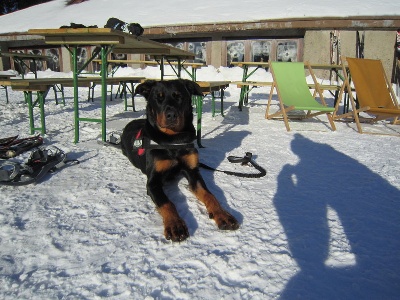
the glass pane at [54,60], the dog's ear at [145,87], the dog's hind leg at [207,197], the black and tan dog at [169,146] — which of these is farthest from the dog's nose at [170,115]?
the glass pane at [54,60]

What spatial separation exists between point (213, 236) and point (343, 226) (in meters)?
0.82

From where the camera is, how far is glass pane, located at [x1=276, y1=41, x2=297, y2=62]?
1100 centimetres

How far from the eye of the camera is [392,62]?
9859 millimetres

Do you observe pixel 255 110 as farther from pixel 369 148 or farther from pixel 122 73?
pixel 122 73

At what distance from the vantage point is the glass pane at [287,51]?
11000mm

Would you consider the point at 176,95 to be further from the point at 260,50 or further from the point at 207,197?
the point at 260,50

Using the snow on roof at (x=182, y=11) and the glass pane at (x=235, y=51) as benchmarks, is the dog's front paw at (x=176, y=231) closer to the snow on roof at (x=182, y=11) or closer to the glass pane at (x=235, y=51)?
the snow on roof at (x=182, y=11)

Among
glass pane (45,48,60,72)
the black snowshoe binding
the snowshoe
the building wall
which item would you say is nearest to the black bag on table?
the black snowshoe binding

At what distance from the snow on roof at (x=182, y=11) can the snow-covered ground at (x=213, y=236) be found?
9138 millimetres

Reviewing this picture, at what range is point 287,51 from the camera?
36.4 ft

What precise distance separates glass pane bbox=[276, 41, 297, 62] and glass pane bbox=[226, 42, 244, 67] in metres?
1.45

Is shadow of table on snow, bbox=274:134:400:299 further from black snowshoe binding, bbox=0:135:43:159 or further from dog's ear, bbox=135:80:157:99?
black snowshoe binding, bbox=0:135:43:159

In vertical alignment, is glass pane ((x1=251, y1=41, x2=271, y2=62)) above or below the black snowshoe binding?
above

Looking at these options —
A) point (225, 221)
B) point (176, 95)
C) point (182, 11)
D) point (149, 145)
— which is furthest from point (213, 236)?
point (182, 11)
